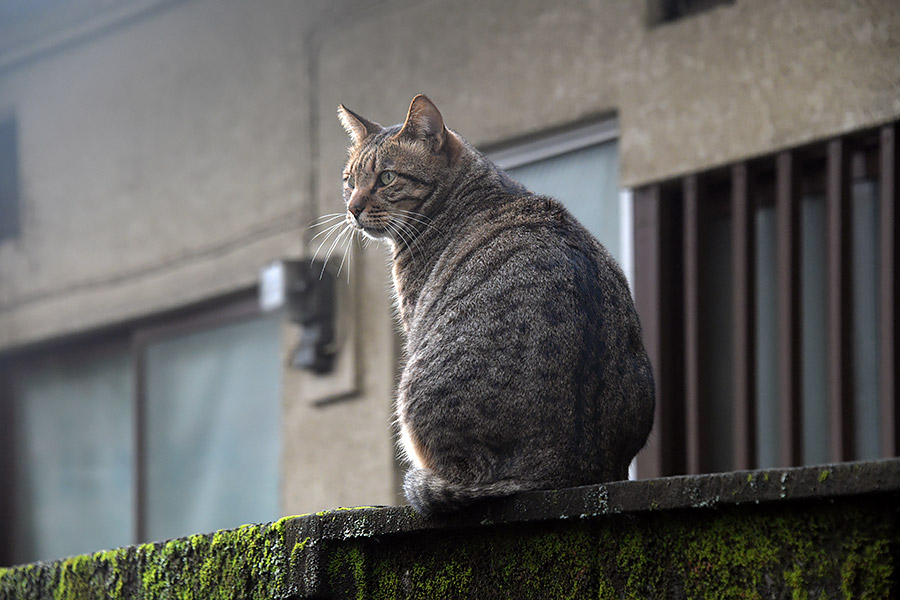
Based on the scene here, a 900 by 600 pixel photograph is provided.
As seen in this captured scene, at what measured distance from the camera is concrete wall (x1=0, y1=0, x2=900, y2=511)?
446cm

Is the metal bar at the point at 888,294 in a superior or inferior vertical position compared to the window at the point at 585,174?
inferior

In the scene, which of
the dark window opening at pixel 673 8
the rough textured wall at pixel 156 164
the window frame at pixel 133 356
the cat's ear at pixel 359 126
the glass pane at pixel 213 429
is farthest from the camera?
the window frame at pixel 133 356

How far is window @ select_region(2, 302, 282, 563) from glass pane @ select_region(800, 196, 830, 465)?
2845 millimetres

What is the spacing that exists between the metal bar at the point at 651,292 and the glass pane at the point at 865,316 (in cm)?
68

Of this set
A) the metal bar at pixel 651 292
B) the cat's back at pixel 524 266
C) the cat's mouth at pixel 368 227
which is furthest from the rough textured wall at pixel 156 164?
the cat's back at pixel 524 266

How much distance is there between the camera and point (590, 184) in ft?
16.6

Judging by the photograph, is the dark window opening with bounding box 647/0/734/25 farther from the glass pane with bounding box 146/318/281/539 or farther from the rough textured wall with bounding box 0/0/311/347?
the glass pane with bounding box 146/318/281/539

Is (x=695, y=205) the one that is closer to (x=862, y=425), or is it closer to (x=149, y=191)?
(x=862, y=425)

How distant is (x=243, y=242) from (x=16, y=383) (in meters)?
2.32

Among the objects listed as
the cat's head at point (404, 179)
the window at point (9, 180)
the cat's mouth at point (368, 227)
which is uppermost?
the window at point (9, 180)

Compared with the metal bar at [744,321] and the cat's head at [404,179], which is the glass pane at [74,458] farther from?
the cat's head at [404,179]

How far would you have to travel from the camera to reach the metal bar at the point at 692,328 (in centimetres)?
445

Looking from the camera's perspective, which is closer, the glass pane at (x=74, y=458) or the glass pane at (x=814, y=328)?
the glass pane at (x=814, y=328)

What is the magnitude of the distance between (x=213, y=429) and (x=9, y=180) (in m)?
2.36
